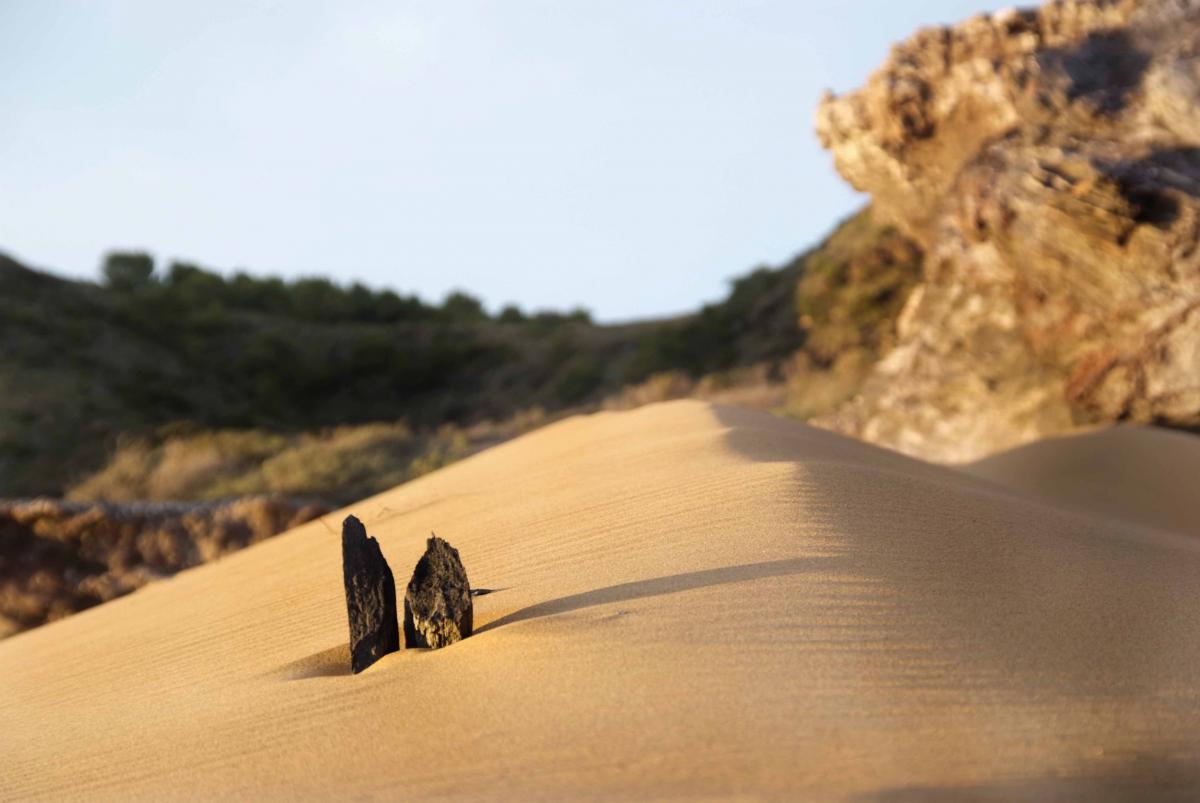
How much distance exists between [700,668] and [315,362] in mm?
31691

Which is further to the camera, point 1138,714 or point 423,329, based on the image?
point 423,329

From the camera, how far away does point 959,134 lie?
969 centimetres

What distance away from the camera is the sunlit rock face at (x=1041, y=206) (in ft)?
26.6

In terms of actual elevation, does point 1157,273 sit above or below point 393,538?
above

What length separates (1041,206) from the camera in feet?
27.5

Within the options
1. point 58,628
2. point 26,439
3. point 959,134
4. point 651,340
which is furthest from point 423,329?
point 58,628

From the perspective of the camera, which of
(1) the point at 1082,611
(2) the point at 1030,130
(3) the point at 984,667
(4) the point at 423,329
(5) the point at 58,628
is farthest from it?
(4) the point at 423,329

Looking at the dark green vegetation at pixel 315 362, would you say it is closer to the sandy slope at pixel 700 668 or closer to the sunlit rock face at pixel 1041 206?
the sunlit rock face at pixel 1041 206

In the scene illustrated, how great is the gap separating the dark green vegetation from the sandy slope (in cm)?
938

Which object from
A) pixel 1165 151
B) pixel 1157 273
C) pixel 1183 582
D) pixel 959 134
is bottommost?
pixel 1183 582

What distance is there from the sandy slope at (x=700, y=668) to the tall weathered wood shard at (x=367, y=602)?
200 mm

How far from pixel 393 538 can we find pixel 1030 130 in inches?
238

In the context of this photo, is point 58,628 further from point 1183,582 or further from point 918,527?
point 1183,582

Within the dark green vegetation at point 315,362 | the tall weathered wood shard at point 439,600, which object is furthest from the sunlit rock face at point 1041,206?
the dark green vegetation at point 315,362
